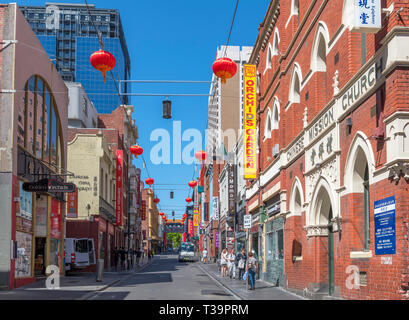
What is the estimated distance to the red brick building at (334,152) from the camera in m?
12.4

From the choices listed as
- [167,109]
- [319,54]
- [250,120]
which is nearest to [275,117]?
[250,120]

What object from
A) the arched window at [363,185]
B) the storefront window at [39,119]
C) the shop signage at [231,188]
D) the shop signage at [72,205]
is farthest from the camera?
the shop signage at [231,188]

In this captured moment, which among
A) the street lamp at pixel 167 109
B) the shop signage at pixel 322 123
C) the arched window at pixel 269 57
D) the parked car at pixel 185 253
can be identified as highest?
the arched window at pixel 269 57

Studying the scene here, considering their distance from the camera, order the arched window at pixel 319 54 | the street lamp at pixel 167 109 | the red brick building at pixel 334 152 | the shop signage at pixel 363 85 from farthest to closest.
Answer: the street lamp at pixel 167 109 < the arched window at pixel 319 54 < the shop signage at pixel 363 85 < the red brick building at pixel 334 152

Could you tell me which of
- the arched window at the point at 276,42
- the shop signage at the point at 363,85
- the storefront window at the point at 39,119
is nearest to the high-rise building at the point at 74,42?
the storefront window at the point at 39,119

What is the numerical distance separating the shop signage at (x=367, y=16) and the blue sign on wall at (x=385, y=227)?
3.67 metres

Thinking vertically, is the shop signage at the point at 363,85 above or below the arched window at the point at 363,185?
above

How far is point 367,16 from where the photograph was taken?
1260 centimetres

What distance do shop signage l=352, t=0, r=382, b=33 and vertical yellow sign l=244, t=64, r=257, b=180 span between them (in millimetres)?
18132

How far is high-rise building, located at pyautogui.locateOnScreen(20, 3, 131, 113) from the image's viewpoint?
153500 millimetres

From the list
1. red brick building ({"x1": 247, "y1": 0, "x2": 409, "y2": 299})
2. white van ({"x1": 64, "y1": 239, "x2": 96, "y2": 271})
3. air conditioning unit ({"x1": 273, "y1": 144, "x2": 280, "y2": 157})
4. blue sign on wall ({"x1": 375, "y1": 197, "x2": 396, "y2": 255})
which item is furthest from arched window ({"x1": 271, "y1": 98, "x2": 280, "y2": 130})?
white van ({"x1": 64, "y1": 239, "x2": 96, "y2": 271})

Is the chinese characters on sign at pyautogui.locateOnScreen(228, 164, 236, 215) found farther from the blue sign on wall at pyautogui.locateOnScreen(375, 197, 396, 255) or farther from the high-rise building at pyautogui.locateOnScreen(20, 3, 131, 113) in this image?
the high-rise building at pyautogui.locateOnScreen(20, 3, 131, 113)

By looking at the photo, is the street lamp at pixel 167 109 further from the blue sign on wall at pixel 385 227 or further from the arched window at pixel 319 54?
the blue sign on wall at pixel 385 227

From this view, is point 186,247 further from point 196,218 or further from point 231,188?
point 196,218
